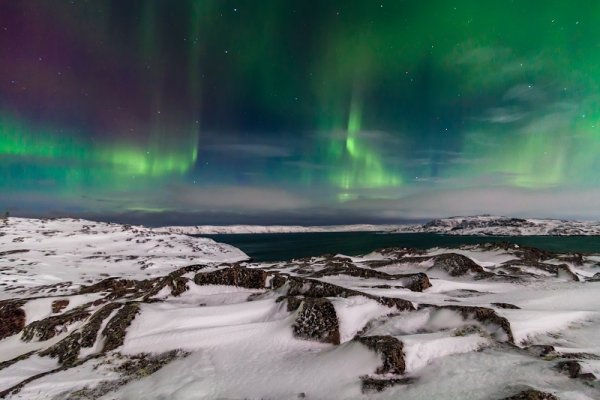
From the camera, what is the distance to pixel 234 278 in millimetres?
23031

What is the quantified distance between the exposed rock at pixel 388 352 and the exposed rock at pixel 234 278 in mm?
12404

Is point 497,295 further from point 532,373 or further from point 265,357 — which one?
point 265,357

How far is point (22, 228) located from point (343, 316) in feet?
542

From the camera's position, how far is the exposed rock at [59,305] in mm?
25259

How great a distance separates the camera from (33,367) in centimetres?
1402

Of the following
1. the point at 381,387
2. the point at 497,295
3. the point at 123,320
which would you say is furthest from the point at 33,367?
the point at 497,295

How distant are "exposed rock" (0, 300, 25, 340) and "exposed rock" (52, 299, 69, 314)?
221cm

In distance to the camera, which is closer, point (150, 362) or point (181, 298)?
point (150, 362)

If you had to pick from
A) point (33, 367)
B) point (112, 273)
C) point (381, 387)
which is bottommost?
point (112, 273)

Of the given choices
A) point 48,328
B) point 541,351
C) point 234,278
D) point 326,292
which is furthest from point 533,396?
point 48,328

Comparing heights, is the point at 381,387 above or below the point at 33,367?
above

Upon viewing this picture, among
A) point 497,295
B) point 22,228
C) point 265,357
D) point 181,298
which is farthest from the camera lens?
point 22,228

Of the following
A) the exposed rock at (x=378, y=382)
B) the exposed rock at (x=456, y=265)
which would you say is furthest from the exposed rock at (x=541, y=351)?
the exposed rock at (x=456, y=265)

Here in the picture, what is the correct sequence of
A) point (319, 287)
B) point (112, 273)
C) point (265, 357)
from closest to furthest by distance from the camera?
point (265, 357), point (319, 287), point (112, 273)
